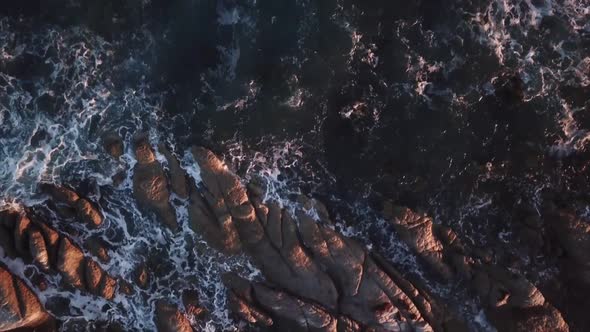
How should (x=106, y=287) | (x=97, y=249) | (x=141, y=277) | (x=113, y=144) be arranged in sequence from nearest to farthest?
(x=106, y=287), (x=97, y=249), (x=141, y=277), (x=113, y=144)

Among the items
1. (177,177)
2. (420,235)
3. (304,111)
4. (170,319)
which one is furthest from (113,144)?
(420,235)

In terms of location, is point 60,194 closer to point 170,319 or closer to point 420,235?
point 170,319

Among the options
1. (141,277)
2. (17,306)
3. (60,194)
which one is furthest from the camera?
(141,277)

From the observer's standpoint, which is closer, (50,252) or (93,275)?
(50,252)

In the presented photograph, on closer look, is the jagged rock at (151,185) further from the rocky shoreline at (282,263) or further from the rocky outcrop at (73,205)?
the rocky outcrop at (73,205)

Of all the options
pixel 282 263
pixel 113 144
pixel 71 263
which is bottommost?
pixel 282 263

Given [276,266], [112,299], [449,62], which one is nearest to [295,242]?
[276,266]

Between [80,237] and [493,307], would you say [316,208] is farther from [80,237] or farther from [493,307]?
[80,237]

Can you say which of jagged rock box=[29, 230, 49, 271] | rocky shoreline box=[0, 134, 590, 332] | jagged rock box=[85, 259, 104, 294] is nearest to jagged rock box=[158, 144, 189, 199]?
rocky shoreline box=[0, 134, 590, 332]

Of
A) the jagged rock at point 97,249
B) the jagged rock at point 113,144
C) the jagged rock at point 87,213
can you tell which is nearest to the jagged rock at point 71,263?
the jagged rock at point 97,249
